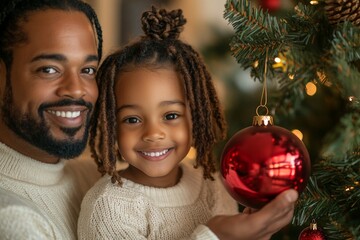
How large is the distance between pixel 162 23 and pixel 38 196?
1.59ft

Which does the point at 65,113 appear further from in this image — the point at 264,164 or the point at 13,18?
the point at 264,164

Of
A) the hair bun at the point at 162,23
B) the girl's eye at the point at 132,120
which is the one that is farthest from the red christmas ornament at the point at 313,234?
the hair bun at the point at 162,23

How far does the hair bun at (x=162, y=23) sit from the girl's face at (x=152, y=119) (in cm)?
10

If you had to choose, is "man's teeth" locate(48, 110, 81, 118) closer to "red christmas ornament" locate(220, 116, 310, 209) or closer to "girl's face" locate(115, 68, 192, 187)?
"girl's face" locate(115, 68, 192, 187)

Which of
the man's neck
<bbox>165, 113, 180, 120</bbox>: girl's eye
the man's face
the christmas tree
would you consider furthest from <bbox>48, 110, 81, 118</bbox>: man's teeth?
the christmas tree

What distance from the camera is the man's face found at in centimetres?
111

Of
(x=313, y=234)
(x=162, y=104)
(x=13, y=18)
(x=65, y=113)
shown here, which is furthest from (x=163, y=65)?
(x=313, y=234)

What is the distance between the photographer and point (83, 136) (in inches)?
46.8

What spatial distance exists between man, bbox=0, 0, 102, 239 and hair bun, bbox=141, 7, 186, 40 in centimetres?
14

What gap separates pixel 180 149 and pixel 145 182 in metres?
0.12


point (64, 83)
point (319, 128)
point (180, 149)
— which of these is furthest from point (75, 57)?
point (319, 128)

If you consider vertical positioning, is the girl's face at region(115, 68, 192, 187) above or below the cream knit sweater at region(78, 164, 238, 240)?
above

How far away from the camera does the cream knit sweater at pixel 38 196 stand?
0.96m

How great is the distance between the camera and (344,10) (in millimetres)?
841
